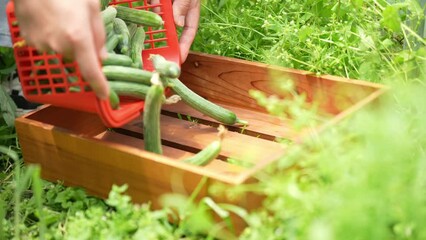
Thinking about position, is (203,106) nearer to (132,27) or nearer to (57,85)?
(132,27)

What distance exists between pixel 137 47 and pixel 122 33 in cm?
7

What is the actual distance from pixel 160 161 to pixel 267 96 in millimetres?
781

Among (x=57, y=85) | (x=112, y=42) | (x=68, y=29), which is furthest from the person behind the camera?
(x=112, y=42)

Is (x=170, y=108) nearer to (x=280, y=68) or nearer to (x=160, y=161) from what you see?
(x=280, y=68)

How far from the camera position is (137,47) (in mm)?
2357

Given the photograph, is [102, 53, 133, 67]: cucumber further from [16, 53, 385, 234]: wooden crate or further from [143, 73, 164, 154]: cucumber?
[16, 53, 385, 234]: wooden crate

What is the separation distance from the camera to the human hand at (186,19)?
2566 mm

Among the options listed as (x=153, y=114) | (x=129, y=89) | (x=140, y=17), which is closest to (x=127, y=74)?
(x=129, y=89)

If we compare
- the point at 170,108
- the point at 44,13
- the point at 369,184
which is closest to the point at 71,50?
the point at 44,13

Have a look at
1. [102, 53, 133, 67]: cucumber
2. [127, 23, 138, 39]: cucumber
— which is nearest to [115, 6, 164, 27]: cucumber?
[127, 23, 138, 39]: cucumber

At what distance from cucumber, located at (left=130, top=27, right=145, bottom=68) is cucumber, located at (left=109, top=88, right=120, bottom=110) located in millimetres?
202

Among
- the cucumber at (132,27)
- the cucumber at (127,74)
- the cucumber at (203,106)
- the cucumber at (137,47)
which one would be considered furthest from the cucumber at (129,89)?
the cucumber at (132,27)

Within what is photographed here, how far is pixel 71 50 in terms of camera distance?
1739 millimetres

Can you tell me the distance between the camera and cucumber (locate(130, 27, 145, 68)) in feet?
7.55
